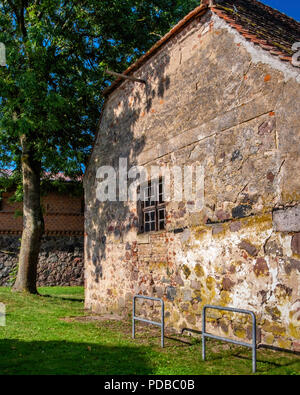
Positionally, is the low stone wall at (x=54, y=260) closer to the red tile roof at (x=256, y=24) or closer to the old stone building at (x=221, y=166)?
the old stone building at (x=221, y=166)

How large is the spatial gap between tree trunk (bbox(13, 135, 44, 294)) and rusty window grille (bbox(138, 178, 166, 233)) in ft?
21.1

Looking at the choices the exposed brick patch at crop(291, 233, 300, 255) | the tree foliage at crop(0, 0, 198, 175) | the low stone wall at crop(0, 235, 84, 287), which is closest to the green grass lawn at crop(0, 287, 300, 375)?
the exposed brick patch at crop(291, 233, 300, 255)

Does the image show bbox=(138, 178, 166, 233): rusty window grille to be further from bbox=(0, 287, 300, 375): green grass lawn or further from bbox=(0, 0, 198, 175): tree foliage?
bbox=(0, 0, 198, 175): tree foliage

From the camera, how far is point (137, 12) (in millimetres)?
14977

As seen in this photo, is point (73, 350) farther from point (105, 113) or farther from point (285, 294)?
point (105, 113)

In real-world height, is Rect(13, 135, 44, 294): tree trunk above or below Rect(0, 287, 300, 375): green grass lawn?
above

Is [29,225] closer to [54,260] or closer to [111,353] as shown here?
[54,260]

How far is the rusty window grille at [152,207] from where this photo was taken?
9.02 metres

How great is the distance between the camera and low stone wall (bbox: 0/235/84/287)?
68.2 ft

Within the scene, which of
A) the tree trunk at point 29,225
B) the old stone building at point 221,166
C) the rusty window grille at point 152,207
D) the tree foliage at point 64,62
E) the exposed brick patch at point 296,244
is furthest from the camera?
the tree trunk at point 29,225

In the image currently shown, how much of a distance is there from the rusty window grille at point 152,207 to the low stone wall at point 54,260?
12721 millimetres

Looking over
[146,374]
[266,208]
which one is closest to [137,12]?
[266,208]

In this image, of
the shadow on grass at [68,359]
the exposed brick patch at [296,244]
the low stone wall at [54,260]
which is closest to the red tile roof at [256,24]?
the exposed brick patch at [296,244]

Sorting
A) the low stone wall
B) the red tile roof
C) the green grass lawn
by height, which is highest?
the red tile roof
